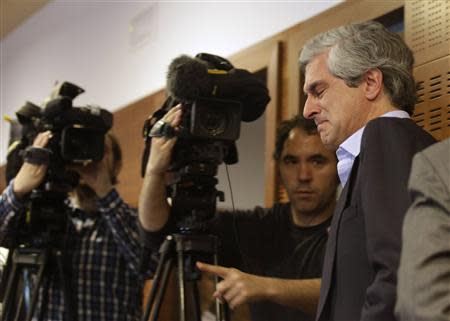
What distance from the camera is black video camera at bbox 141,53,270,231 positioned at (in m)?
2.02

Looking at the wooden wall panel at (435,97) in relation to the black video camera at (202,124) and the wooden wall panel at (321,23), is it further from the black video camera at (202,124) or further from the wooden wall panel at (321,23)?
the black video camera at (202,124)

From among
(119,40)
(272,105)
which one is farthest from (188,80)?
(119,40)

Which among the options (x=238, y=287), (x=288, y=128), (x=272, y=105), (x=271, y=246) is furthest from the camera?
(x=272, y=105)

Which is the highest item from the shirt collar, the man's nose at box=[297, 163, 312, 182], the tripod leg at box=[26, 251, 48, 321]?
the man's nose at box=[297, 163, 312, 182]

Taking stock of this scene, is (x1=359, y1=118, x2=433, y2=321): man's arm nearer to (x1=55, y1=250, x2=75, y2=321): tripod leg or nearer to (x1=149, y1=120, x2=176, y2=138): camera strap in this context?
(x1=149, y1=120, x2=176, y2=138): camera strap

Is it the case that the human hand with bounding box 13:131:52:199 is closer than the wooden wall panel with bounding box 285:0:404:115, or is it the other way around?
the wooden wall panel with bounding box 285:0:404:115

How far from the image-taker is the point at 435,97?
1.97 meters

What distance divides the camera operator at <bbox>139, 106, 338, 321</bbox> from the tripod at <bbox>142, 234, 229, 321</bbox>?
0.12 m

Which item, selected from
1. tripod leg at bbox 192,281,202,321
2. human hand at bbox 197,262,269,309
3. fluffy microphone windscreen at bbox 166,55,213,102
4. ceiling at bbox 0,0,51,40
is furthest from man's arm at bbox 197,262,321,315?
ceiling at bbox 0,0,51,40

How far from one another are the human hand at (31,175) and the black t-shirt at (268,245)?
50cm

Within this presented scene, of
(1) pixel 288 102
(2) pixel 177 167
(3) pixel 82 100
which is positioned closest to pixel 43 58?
(3) pixel 82 100

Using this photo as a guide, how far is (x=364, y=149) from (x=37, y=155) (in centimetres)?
143

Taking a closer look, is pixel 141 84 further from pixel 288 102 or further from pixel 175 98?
pixel 175 98

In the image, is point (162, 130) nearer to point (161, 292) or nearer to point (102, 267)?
point (161, 292)
